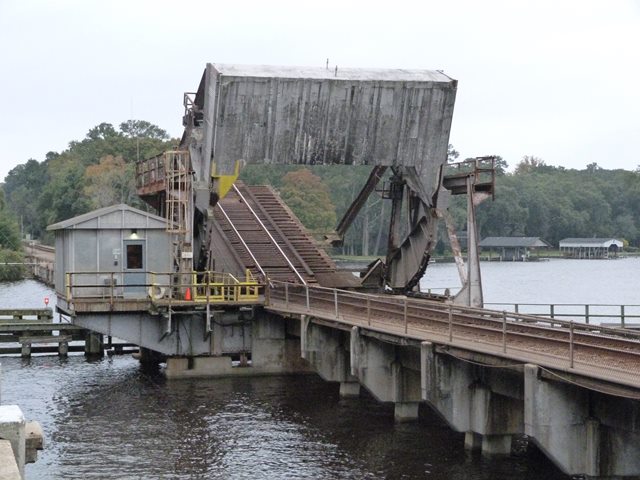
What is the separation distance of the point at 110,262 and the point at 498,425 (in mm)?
18727

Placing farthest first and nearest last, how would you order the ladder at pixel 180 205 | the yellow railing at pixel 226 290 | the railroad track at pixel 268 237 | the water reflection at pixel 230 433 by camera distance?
1. the railroad track at pixel 268 237
2. the ladder at pixel 180 205
3. the yellow railing at pixel 226 290
4. the water reflection at pixel 230 433

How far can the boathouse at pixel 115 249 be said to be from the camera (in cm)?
4025

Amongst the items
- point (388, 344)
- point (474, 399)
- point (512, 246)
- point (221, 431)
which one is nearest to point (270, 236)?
point (388, 344)

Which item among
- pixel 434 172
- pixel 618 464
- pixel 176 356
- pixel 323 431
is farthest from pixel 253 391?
pixel 618 464

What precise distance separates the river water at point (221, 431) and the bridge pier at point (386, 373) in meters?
0.57

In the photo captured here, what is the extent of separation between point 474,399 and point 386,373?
16.8ft

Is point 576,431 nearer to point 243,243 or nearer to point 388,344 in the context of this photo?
point 388,344

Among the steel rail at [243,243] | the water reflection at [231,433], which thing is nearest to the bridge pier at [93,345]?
the water reflection at [231,433]

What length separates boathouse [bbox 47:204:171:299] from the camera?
4025 cm

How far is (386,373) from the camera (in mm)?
31094

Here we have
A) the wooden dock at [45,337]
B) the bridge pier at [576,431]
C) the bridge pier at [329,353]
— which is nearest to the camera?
the bridge pier at [576,431]

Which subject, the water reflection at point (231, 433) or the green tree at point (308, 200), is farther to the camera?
the green tree at point (308, 200)

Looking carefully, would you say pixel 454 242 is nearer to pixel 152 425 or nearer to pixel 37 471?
pixel 152 425

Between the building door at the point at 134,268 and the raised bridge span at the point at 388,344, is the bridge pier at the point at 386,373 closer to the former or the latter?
the raised bridge span at the point at 388,344
